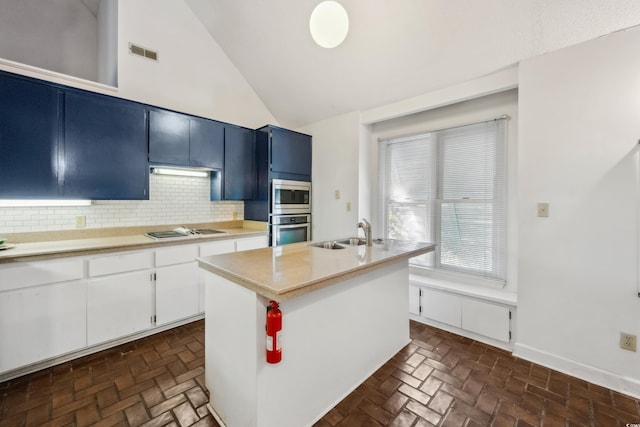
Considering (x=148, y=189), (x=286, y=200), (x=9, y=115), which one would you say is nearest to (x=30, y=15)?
(x=9, y=115)

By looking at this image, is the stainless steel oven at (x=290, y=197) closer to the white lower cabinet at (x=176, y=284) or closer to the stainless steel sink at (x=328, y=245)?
the white lower cabinet at (x=176, y=284)

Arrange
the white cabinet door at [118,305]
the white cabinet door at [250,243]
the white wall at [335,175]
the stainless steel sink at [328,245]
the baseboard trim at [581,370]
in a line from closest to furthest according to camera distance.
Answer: the baseboard trim at [581,370], the white cabinet door at [118,305], the stainless steel sink at [328,245], the white cabinet door at [250,243], the white wall at [335,175]

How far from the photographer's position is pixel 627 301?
189 cm

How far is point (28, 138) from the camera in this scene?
2193 millimetres

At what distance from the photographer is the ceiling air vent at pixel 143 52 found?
9.71 ft

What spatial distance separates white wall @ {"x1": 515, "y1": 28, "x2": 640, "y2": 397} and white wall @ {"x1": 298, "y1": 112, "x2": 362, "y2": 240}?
1.83 m

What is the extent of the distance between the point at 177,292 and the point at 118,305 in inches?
19.6

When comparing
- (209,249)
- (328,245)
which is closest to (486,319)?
(328,245)

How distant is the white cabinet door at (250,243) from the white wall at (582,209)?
2.80 m

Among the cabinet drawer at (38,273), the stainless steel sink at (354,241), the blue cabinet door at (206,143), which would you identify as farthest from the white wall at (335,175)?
the cabinet drawer at (38,273)

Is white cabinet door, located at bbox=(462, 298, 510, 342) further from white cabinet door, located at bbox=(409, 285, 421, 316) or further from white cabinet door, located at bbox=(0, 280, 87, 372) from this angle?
white cabinet door, located at bbox=(0, 280, 87, 372)

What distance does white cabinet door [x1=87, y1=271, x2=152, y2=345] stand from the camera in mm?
2242

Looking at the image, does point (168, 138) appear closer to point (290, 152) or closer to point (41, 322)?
point (290, 152)

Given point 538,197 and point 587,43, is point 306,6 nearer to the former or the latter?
point 587,43
